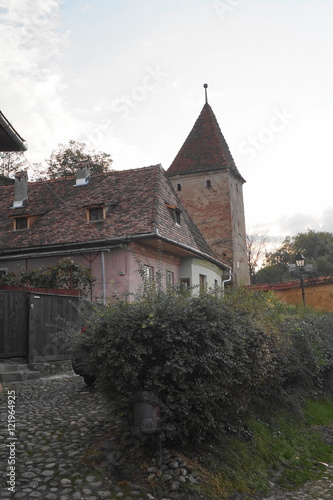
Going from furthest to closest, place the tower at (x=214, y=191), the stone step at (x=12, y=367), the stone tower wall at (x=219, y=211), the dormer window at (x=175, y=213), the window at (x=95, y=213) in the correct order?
the tower at (x=214, y=191), the stone tower wall at (x=219, y=211), the dormer window at (x=175, y=213), the window at (x=95, y=213), the stone step at (x=12, y=367)

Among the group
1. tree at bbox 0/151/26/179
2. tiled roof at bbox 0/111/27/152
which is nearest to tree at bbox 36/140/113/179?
tree at bbox 0/151/26/179

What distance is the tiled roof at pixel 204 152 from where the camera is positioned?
3816 cm

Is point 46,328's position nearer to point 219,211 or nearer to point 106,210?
point 106,210

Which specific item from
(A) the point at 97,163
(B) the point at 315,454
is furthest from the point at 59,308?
(A) the point at 97,163

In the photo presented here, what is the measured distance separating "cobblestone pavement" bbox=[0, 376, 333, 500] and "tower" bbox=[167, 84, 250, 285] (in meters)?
28.3

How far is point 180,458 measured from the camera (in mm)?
5594

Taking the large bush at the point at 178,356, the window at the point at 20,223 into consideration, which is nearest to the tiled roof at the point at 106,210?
the window at the point at 20,223

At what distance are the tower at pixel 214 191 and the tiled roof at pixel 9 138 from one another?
22.5 m

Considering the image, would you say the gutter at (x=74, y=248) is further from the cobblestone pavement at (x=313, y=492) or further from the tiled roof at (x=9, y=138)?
the cobblestone pavement at (x=313, y=492)

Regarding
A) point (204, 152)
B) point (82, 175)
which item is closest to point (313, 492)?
point (82, 175)

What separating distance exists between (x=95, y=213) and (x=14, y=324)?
405 inches

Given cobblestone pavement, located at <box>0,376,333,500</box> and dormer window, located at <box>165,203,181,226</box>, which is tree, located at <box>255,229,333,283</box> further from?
cobblestone pavement, located at <box>0,376,333,500</box>

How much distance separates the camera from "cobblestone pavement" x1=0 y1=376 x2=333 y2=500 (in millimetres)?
4953

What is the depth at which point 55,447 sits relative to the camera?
602 centimetres
